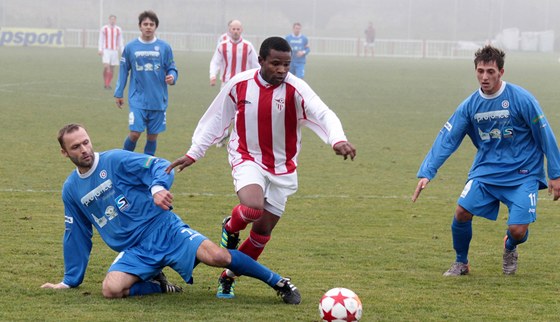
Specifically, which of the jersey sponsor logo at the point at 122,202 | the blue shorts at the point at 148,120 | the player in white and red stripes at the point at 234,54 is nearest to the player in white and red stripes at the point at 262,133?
the jersey sponsor logo at the point at 122,202

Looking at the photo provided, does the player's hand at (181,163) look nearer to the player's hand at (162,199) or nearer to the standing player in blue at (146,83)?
the player's hand at (162,199)

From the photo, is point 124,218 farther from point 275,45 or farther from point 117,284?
point 275,45

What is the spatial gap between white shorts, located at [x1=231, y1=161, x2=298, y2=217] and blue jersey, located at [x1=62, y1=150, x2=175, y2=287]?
549 mm

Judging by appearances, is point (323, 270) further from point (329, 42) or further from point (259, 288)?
point (329, 42)

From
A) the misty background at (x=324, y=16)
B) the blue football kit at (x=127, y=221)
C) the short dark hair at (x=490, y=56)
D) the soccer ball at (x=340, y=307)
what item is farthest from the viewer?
the misty background at (x=324, y=16)

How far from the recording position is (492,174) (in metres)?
7.15

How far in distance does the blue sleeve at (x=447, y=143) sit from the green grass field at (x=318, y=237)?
2.67 feet

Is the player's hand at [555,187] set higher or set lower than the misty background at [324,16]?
lower

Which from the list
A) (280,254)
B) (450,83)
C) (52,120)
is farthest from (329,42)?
(280,254)

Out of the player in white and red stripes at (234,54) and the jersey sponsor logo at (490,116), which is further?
the player in white and red stripes at (234,54)

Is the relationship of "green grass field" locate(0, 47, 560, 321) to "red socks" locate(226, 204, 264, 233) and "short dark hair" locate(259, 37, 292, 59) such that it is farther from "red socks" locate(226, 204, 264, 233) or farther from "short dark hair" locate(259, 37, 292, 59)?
"short dark hair" locate(259, 37, 292, 59)

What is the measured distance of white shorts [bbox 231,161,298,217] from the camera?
643 cm

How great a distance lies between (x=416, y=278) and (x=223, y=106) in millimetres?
1915

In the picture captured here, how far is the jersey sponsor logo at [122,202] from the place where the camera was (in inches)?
249
